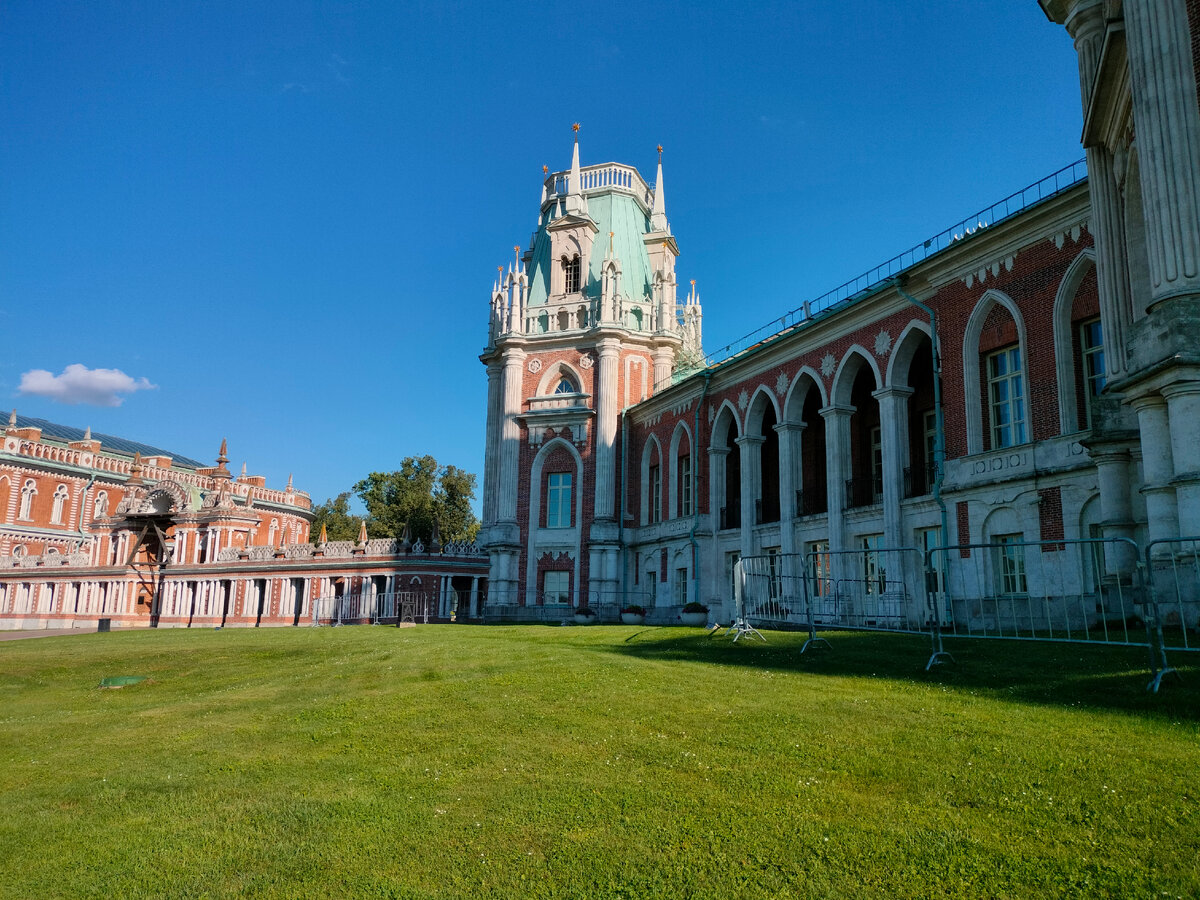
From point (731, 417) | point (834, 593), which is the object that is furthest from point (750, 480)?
point (834, 593)

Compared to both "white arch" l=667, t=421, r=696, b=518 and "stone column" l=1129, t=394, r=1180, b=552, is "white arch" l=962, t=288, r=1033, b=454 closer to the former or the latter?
"stone column" l=1129, t=394, r=1180, b=552

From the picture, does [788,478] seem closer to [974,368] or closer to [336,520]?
[974,368]

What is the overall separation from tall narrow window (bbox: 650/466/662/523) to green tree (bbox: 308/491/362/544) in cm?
4844

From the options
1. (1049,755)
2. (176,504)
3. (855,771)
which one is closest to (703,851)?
(855,771)

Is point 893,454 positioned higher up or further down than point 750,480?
further down

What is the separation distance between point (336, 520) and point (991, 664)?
8004 cm

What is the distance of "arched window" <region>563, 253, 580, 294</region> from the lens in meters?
43.2

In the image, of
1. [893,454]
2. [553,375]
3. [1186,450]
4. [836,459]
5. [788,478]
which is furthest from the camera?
[553,375]

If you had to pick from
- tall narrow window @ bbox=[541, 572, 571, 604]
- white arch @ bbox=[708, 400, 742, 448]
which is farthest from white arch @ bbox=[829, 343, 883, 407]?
tall narrow window @ bbox=[541, 572, 571, 604]

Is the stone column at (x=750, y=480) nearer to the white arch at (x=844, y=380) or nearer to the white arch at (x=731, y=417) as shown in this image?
the white arch at (x=731, y=417)

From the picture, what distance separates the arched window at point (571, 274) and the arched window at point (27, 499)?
55.9 m

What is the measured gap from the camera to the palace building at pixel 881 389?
496 inches

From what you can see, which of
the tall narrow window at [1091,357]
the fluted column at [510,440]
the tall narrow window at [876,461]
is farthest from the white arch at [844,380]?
the fluted column at [510,440]

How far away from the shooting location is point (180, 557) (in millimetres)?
60719
